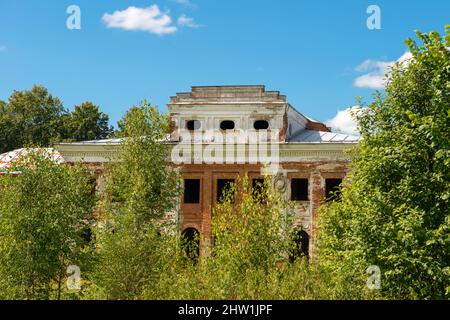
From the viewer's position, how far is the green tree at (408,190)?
15625 mm

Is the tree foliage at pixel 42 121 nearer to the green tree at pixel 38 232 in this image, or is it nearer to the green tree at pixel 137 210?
the green tree at pixel 137 210

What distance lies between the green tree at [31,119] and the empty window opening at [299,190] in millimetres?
27611

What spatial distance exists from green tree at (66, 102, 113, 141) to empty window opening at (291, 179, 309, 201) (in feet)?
83.2

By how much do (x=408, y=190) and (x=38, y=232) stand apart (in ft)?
39.0

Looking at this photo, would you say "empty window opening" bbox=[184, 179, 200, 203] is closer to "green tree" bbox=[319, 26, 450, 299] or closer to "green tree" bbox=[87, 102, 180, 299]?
"green tree" bbox=[87, 102, 180, 299]

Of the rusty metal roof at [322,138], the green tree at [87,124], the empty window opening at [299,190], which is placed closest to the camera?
the empty window opening at [299,190]

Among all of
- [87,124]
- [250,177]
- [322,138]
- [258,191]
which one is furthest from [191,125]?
[87,124]

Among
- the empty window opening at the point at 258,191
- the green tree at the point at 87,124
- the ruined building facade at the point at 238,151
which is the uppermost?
the green tree at the point at 87,124

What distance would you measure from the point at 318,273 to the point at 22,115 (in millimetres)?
43036

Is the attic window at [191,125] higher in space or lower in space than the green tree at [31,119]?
lower

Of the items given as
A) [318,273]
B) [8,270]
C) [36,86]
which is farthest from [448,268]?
[36,86]

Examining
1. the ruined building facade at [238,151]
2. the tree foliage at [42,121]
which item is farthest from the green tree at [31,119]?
the ruined building facade at [238,151]

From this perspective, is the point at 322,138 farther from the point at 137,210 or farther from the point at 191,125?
the point at 137,210
